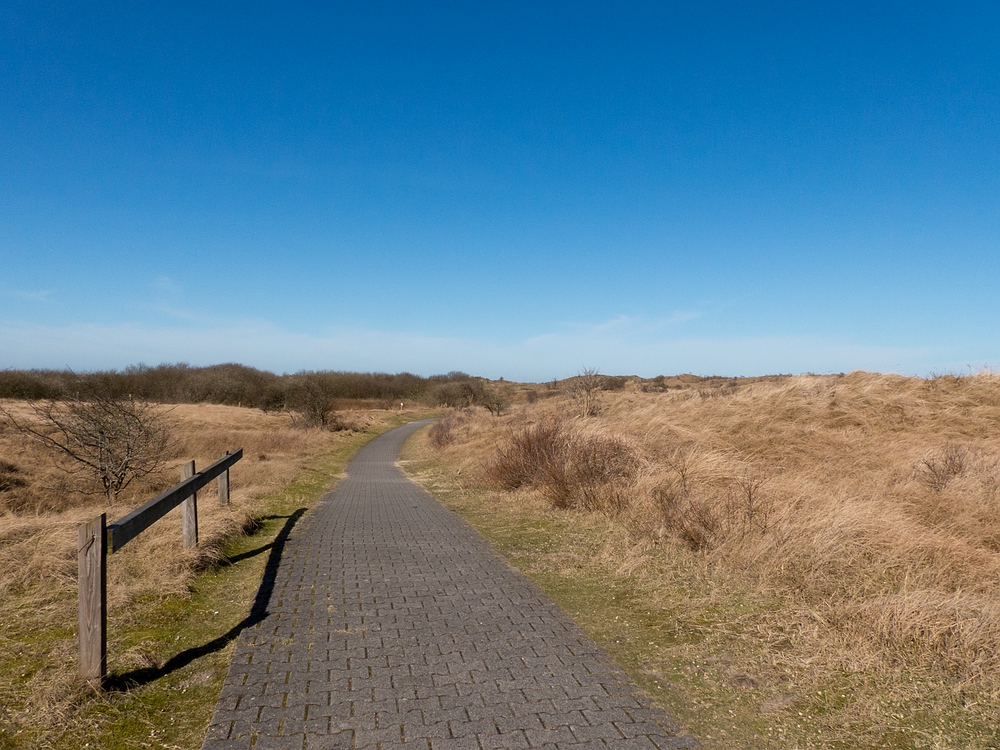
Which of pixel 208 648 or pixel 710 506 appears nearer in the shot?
pixel 208 648

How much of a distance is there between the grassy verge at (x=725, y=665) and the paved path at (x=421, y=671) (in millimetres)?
295

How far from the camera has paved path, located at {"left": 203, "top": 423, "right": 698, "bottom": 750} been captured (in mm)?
3463

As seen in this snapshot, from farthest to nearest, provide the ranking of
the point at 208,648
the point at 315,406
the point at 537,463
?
the point at 315,406 → the point at 537,463 → the point at 208,648

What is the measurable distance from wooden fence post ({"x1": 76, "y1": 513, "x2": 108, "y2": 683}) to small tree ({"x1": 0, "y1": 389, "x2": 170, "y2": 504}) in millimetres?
9008

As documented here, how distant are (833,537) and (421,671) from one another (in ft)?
14.6

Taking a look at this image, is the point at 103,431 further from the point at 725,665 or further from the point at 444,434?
the point at 444,434

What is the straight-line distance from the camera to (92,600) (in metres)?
3.98

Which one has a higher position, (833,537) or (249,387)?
(249,387)

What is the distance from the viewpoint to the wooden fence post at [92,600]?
3.92 metres

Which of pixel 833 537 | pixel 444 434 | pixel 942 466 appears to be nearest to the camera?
pixel 833 537

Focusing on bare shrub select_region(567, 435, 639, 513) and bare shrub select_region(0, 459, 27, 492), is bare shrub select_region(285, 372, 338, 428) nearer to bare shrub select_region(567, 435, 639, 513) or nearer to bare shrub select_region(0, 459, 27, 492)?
bare shrub select_region(0, 459, 27, 492)

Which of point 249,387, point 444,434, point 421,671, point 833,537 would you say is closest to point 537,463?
point 833,537

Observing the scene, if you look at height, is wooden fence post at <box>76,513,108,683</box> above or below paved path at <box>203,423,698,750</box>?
above

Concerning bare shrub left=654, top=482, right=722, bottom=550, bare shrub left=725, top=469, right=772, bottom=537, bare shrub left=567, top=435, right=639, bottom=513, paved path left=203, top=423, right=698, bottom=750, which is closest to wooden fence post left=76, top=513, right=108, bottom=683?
paved path left=203, top=423, right=698, bottom=750
